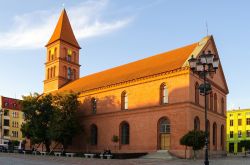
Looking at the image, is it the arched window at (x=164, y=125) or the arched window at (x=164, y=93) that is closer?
the arched window at (x=164, y=125)

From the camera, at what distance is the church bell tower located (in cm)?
7144

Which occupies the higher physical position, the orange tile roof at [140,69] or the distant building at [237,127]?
the orange tile roof at [140,69]

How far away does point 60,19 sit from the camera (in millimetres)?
76312

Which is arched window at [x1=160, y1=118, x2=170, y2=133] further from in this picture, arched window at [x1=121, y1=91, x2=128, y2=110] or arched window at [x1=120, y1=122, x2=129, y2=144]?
arched window at [x1=121, y1=91, x2=128, y2=110]

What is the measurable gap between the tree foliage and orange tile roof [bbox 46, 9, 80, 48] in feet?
61.7

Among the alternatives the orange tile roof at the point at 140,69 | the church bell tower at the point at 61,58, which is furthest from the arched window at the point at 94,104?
the church bell tower at the point at 61,58

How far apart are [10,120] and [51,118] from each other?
4757 cm

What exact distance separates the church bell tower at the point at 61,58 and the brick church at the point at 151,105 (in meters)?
7.59

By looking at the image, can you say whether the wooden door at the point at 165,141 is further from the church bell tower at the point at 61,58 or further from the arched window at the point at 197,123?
the church bell tower at the point at 61,58

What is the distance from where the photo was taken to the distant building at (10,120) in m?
96.0

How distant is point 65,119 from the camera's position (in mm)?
53719

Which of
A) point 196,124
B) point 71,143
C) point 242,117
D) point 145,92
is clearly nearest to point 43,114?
point 71,143

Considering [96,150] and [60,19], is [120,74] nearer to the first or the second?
[96,150]

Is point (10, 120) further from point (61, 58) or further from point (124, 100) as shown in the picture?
point (124, 100)
